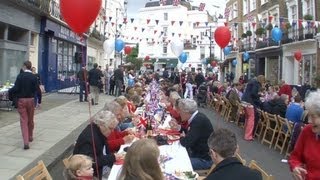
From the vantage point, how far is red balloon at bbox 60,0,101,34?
642 cm

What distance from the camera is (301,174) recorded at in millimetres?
4301

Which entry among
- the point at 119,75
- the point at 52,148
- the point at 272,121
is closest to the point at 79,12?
the point at 52,148

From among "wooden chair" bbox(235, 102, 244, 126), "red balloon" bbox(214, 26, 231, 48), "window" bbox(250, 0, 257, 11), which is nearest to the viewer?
"red balloon" bbox(214, 26, 231, 48)

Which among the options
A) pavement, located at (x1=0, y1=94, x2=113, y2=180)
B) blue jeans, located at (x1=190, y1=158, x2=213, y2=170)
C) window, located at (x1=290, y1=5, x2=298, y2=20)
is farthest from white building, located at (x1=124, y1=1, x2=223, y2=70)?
blue jeans, located at (x1=190, y1=158, x2=213, y2=170)

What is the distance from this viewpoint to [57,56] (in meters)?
26.7

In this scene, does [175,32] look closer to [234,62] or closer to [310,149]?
[234,62]

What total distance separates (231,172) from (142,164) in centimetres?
65

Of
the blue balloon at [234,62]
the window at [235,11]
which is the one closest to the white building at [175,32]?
the window at [235,11]

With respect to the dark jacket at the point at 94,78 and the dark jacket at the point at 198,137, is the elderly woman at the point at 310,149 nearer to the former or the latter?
the dark jacket at the point at 198,137

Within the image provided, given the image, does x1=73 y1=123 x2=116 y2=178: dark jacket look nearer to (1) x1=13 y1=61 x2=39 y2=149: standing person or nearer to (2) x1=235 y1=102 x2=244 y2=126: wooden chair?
(1) x1=13 y1=61 x2=39 y2=149: standing person

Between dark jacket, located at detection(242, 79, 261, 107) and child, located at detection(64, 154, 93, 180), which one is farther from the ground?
dark jacket, located at detection(242, 79, 261, 107)

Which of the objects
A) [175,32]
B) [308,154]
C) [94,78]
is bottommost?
[308,154]

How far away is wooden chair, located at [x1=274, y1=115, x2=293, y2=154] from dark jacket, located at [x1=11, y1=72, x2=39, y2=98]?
214 inches

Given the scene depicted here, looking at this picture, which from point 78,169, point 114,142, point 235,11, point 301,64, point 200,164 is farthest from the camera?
point 235,11
